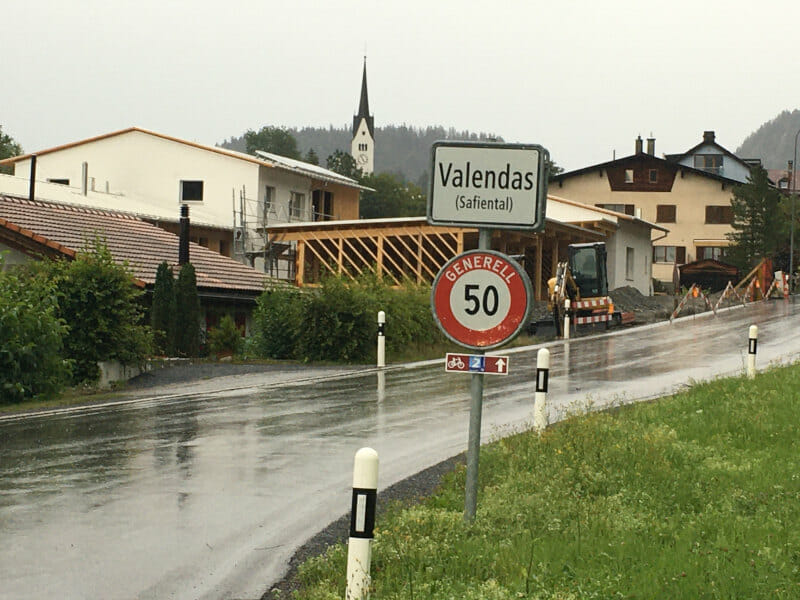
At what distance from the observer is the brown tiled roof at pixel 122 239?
30.8m

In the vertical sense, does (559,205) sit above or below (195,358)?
above

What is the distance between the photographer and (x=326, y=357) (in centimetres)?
2789

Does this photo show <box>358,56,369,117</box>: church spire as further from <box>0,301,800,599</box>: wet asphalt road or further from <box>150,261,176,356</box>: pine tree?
<box>0,301,800,599</box>: wet asphalt road

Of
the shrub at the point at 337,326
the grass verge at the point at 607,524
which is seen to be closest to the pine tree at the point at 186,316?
the shrub at the point at 337,326

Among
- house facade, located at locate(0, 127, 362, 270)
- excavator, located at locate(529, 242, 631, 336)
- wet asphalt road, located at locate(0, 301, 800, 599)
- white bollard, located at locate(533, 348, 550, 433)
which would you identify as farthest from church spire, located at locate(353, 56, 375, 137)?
white bollard, located at locate(533, 348, 550, 433)

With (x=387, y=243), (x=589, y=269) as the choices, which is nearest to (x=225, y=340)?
(x=589, y=269)

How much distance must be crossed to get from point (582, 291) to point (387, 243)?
1039 centimetres

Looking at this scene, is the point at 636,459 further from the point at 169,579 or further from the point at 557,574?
the point at 169,579

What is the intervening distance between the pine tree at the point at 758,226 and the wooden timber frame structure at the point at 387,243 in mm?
24932

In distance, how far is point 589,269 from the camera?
135ft

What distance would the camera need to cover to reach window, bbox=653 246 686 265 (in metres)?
86.5

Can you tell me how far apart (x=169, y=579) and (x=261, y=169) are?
4884 centimetres

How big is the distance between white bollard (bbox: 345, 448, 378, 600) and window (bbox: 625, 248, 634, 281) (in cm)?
5680

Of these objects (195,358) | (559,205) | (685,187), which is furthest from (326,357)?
(685,187)
